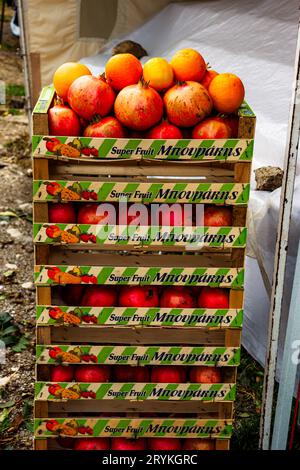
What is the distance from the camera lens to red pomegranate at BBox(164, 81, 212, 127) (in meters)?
2.38

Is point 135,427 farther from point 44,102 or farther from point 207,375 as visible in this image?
point 44,102

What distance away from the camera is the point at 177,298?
8.37 ft

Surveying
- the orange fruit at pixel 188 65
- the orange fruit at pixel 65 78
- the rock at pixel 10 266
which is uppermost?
the orange fruit at pixel 188 65

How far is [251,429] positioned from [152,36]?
519 cm

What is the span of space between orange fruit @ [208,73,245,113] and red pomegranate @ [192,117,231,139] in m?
0.07

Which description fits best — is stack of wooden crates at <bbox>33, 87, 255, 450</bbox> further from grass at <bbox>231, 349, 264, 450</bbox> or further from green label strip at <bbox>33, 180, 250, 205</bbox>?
grass at <bbox>231, 349, 264, 450</bbox>

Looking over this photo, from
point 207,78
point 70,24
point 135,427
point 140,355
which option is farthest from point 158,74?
point 70,24

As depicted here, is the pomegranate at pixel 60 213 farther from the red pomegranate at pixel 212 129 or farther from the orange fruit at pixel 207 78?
the orange fruit at pixel 207 78

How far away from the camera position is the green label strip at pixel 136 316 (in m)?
→ 2.51

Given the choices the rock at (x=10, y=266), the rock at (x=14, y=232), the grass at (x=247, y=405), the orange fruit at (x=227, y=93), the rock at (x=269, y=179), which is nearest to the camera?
the orange fruit at (x=227, y=93)

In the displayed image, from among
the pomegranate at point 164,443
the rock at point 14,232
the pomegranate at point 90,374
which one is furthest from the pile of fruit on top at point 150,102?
the rock at point 14,232

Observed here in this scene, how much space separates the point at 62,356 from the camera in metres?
2.57

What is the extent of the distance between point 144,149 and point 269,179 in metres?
1.40

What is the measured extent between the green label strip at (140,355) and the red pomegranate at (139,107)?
925mm
